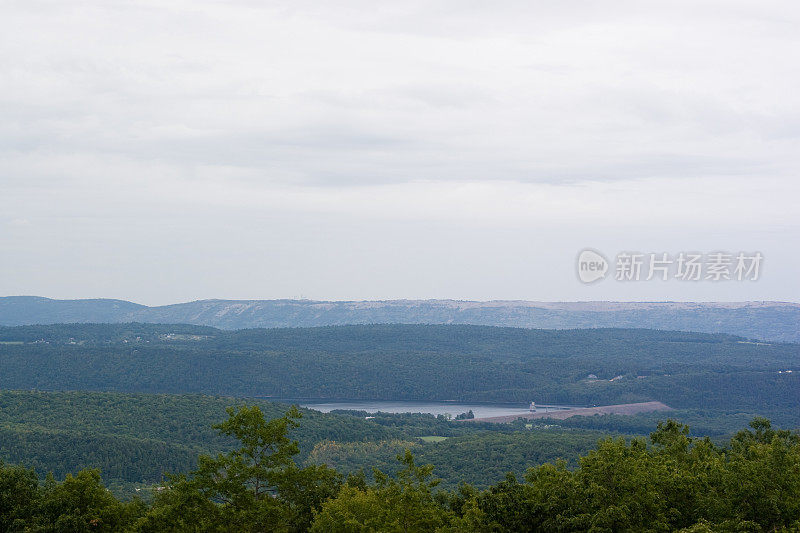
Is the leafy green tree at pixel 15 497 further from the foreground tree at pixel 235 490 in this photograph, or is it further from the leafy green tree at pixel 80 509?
the foreground tree at pixel 235 490

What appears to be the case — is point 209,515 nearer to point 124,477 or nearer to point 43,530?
point 43,530

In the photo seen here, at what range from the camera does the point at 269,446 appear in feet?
141

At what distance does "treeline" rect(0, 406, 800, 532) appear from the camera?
3981 cm

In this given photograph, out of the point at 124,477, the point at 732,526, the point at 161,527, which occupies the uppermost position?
the point at 732,526

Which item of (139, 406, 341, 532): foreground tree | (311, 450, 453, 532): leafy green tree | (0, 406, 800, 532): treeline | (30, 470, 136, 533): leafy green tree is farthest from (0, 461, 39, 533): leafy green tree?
(311, 450, 453, 532): leafy green tree

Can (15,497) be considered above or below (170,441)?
above

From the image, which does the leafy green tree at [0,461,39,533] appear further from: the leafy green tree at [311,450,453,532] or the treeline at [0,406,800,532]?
the leafy green tree at [311,450,453,532]

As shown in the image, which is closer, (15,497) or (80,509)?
(80,509)

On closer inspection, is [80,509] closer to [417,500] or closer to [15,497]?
[15,497]

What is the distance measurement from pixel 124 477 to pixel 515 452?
6267 cm

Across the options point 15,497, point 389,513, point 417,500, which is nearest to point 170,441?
point 15,497

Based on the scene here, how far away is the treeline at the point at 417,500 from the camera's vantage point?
39.8 m

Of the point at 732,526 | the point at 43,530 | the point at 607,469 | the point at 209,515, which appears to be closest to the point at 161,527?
the point at 209,515

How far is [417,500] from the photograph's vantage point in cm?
4041
